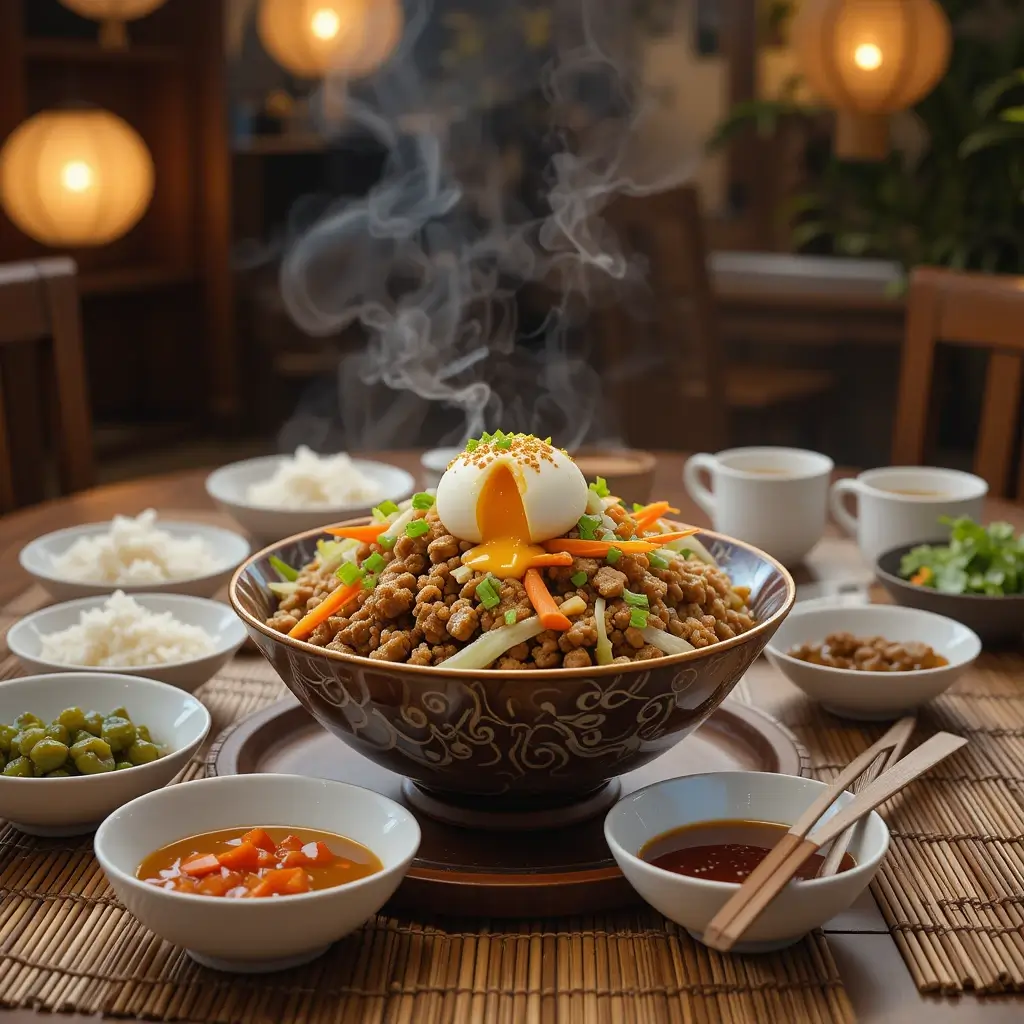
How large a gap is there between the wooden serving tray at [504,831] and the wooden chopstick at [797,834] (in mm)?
79

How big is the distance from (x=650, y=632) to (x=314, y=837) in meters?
0.36

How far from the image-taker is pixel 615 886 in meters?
1.18

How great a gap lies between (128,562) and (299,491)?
0.37 m

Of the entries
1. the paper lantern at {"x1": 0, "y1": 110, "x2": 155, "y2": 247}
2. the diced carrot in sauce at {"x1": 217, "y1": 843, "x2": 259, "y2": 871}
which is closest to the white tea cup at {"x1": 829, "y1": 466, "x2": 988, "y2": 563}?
the diced carrot in sauce at {"x1": 217, "y1": 843, "x2": 259, "y2": 871}

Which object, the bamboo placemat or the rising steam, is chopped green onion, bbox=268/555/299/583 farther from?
the rising steam

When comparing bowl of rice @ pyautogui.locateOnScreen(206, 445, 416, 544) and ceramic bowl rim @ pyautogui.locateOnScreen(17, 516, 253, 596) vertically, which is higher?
bowl of rice @ pyautogui.locateOnScreen(206, 445, 416, 544)

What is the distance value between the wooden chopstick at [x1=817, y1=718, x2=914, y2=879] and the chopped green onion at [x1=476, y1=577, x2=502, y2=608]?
1.22 ft

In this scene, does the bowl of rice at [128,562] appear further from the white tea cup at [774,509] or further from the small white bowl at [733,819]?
the small white bowl at [733,819]

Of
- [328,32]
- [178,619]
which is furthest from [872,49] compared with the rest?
[178,619]

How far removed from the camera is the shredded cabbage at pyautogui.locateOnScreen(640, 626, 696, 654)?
1270mm

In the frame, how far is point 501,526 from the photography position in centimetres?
134

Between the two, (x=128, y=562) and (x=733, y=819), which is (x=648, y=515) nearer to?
(x=733, y=819)

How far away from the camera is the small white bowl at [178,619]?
1589 mm

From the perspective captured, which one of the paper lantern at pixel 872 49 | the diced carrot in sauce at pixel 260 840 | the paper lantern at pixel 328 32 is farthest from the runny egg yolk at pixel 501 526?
the paper lantern at pixel 328 32
